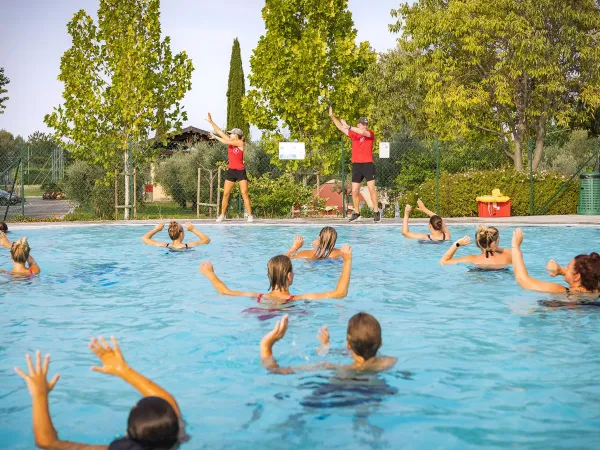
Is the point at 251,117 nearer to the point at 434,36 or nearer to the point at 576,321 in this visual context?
the point at 434,36

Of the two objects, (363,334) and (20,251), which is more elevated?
(20,251)

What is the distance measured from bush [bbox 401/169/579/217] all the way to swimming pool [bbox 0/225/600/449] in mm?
9784

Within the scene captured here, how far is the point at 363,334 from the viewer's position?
4707mm

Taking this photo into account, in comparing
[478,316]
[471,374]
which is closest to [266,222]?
[478,316]

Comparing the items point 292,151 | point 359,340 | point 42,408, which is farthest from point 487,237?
point 292,151

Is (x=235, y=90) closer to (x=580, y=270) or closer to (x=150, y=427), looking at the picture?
(x=580, y=270)

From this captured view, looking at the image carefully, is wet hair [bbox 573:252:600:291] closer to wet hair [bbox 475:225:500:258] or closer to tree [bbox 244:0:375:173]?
wet hair [bbox 475:225:500:258]

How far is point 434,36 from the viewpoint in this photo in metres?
28.7

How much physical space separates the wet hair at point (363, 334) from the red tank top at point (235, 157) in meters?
13.1

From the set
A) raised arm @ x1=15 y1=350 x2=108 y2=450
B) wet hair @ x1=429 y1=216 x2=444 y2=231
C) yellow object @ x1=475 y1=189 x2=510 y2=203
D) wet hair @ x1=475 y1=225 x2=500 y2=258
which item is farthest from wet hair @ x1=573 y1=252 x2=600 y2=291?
yellow object @ x1=475 y1=189 x2=510 y2=203

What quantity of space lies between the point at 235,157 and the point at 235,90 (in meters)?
24.2

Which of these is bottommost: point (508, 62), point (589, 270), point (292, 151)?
point (589, 270)

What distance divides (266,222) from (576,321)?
1194 cm

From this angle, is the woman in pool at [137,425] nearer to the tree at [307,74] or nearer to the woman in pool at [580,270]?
the woman in pool at [580,270]
